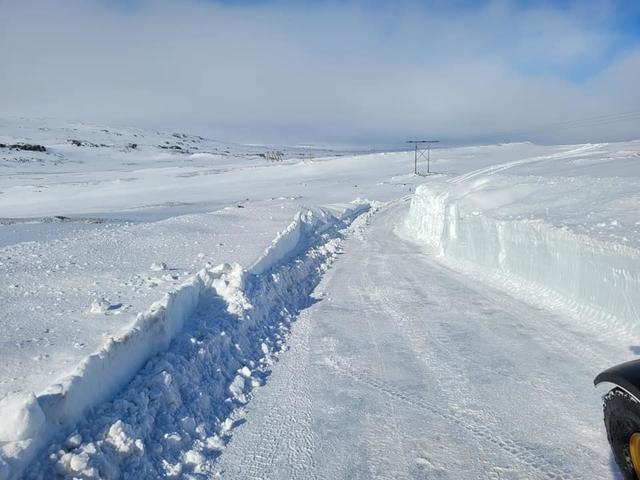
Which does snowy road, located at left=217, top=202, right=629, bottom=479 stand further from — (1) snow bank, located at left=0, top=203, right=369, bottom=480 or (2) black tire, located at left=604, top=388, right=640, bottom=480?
(1) snow bank, located at left=0, top=203, right=369, bottom=480

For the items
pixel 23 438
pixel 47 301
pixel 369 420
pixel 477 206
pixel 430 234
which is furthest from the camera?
pixel 430 234

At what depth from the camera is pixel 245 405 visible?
16.4ft

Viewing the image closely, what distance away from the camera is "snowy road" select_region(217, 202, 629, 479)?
13.0 ft

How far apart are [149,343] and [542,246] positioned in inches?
276

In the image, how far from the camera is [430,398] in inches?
197

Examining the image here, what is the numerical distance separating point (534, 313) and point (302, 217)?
10.6 m

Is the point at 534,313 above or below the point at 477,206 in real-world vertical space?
below

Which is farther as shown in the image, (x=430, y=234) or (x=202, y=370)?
(x=430, y=234)

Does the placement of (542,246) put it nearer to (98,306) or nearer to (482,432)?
(482,432)

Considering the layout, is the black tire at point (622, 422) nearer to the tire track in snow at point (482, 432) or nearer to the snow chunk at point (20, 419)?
the tire track in snow at point (482, 432)

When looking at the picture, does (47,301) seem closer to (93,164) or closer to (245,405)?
(245,405)

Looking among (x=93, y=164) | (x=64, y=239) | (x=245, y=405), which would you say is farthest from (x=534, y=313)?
Answer: (x=93, y=164)

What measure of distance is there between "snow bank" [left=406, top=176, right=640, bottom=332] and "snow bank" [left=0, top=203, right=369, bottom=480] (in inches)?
157

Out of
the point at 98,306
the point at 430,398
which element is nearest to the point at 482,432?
the point at 430,398
